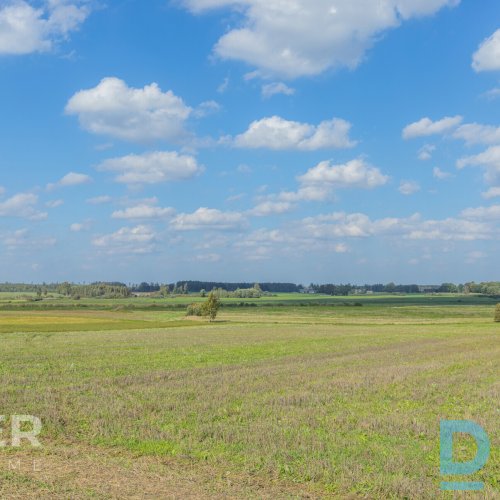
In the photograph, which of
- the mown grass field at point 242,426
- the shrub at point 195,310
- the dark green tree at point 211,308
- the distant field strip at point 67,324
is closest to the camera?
the mown grass field at point 242,426

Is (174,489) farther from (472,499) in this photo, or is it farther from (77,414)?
(77,414)

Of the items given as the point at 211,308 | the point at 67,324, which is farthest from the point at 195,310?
the point at 67,324

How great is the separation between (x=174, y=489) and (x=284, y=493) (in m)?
2.33

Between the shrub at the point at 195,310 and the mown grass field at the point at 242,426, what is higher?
the mown grass field at the point at 242,426

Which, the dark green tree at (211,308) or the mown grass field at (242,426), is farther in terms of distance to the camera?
the dark green tree at (211,308)

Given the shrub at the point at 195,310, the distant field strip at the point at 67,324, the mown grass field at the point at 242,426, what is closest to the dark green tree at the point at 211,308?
the shrub at the point at 195,310

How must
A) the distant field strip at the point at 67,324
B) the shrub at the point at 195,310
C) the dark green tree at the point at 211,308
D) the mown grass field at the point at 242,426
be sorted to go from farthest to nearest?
the shrub at the point at 195,310 → the dark green tree at the point at 211,308 → the distant field strip at the point at 67,324 → the mown grass field at the point at 242,426

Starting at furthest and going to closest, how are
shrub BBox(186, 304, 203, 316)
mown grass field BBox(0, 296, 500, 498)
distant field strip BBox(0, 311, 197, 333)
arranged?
shrub BBox(186, 304, 203, 316) → distant field strip BBox(0, 311, 197, 333) → mown grass field BBox(0, 296, 500, 498)

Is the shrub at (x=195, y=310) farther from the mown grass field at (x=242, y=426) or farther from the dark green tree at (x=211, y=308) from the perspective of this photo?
the mown grass field at (x=242, y=426)

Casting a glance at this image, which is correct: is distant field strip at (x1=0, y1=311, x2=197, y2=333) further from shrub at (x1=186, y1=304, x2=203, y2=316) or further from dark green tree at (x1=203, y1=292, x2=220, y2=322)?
shrub at (x1=186, y1=304, x2=203, y2=316)

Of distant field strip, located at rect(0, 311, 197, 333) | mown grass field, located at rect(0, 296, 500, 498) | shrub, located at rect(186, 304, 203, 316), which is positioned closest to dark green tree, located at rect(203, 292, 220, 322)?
shrub, located at rect(186, 304, 203, 316)

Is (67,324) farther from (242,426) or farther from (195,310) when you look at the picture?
(242,426)

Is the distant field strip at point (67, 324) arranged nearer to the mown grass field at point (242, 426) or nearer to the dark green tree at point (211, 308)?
the dark green tree at point (211, 308)

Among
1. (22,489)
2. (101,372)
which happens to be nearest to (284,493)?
(22,489)
